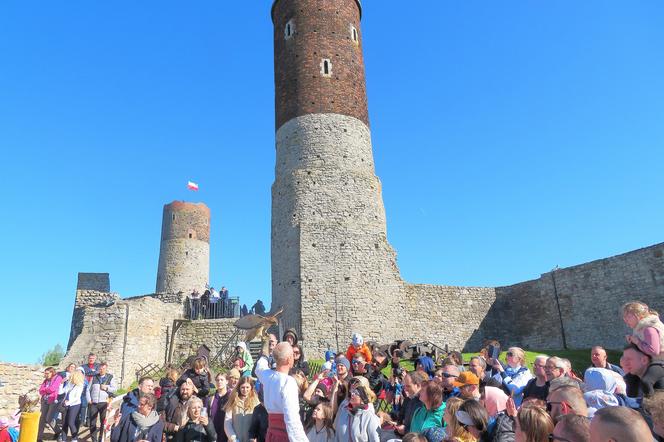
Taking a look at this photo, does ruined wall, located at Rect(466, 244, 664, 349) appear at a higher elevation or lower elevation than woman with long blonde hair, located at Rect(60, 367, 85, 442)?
higher

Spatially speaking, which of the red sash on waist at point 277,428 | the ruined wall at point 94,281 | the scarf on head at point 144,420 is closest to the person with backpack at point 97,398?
the scarf on head at point 144,420

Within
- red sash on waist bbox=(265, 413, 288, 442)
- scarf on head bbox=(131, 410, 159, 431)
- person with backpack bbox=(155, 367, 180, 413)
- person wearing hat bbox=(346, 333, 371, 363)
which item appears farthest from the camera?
person wearing hat bbox=(346, 333, 371, 363)

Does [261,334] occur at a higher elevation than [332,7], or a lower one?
lower

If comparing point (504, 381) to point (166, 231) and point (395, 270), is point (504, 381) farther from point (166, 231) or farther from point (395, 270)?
point (166, 231)

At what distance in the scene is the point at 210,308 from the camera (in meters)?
Result: 25.2

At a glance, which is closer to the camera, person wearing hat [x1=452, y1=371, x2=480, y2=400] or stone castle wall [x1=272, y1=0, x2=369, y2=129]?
person wearing hat [x1=452, y1=371, x2=480, y2=400]

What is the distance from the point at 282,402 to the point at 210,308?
21.4 m

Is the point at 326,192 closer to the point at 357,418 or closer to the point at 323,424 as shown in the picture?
the point at 323,424

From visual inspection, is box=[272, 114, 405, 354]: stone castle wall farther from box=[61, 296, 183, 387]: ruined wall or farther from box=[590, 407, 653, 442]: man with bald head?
box=[590, 407, 653, 442]: man with bald head

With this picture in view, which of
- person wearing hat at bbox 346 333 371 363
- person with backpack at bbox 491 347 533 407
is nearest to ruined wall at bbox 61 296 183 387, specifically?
person wearing hat at bbox 346 333 371 363

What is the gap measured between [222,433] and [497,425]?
11.9ft

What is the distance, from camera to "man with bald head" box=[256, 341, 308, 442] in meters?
4.57

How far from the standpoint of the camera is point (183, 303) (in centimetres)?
2492

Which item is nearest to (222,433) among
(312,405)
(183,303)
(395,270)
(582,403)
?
(312,405)
